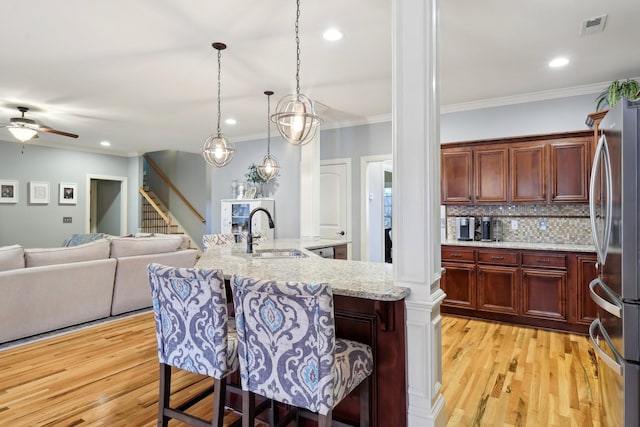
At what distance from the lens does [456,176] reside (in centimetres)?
463

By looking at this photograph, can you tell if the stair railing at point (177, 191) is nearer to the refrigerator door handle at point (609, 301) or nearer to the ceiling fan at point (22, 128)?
the ceiling fan at point (22, 128)

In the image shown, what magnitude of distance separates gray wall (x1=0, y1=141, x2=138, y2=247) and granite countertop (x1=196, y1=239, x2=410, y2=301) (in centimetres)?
667

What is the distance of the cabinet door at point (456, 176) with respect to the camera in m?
4.55

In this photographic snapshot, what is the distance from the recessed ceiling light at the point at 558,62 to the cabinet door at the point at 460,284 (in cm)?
224

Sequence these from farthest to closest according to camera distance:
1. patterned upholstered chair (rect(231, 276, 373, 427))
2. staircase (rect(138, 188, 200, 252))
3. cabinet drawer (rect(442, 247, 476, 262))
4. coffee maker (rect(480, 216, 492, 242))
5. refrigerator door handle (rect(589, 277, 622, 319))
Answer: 1. staircase (rect(138, 188, 200, 252))
2. coffee maker (rect(480, 216, 492, 242))
3. cabinet drawer (rect(442, 247, 476, 262))
4. refrigerator door handle (rect(589, 277, 622, 319))
5. patterned upholstered chair (rect(231, 276, 373, 427))

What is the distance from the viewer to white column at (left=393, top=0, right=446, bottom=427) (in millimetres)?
1850

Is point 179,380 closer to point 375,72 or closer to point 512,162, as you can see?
point 375,72

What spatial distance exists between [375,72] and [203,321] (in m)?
3.10

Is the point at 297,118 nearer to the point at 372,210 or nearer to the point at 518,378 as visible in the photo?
the point at 518,378

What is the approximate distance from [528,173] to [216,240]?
12.3 feet

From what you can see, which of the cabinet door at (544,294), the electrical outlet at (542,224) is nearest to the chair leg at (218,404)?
the cabinet door at (544,294)

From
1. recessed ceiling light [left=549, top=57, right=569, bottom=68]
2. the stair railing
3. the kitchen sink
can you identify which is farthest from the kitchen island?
the stair railing

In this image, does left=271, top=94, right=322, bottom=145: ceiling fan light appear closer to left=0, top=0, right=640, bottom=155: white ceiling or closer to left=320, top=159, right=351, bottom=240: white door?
left=0, top=0, right=640, bottom=155: white ceiling

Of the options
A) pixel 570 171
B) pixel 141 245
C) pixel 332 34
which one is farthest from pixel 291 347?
pixel 570 171
